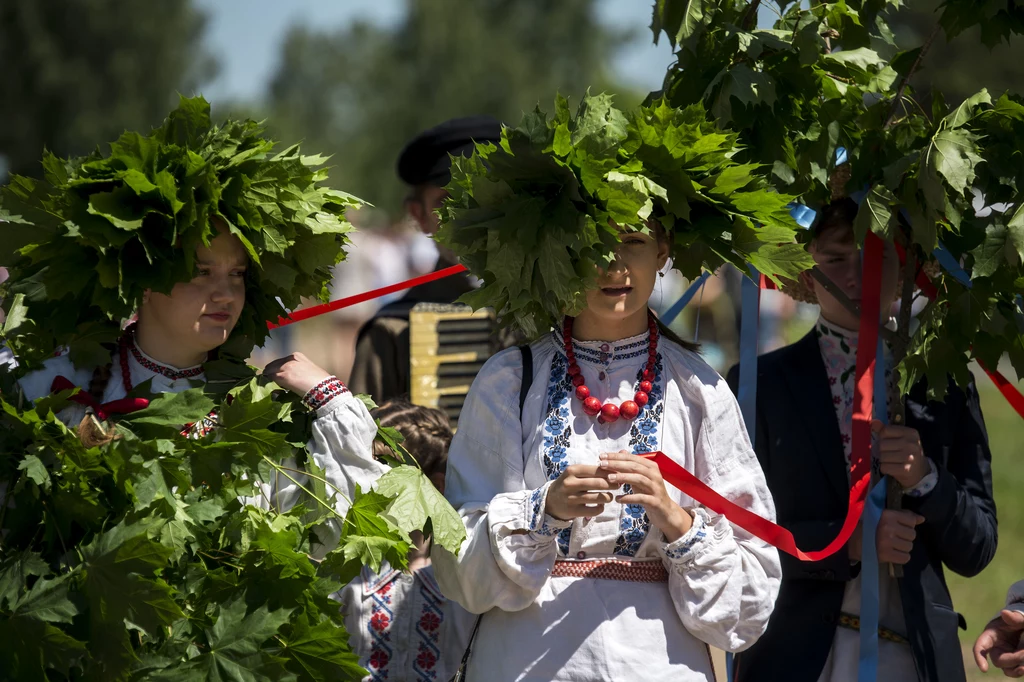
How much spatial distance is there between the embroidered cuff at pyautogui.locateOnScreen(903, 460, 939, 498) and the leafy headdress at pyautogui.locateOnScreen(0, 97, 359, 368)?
74.2 inches

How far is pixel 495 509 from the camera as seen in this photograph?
3.24m

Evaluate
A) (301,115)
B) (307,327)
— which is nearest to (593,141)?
(307,327)

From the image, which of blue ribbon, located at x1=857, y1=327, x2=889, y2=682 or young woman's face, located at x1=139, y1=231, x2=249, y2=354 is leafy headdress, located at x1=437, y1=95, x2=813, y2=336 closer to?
young woman's face, located at x1=139, y1=231, x2=249, y2=354

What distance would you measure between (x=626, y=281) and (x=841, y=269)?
1165mm

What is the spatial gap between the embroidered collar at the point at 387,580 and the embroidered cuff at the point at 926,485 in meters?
1.48

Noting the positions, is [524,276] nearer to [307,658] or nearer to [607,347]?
[607,347]

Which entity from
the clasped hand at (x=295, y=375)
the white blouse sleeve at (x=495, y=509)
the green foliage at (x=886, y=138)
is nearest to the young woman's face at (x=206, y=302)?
the clasped hand at (x=295, y=375)

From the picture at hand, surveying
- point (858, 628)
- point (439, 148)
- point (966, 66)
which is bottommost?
point (858, 628)

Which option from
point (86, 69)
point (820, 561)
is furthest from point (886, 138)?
point (86, 69)

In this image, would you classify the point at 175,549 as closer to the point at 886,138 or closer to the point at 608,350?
the point at 608,350

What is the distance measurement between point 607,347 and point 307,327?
16.9 metres

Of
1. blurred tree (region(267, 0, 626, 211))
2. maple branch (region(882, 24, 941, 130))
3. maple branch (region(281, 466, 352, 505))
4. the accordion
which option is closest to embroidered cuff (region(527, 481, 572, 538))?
maple branch (region(281, 466, 352, 505))

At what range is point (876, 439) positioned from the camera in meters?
4.02

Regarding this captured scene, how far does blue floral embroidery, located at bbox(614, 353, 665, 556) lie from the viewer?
328 cm
